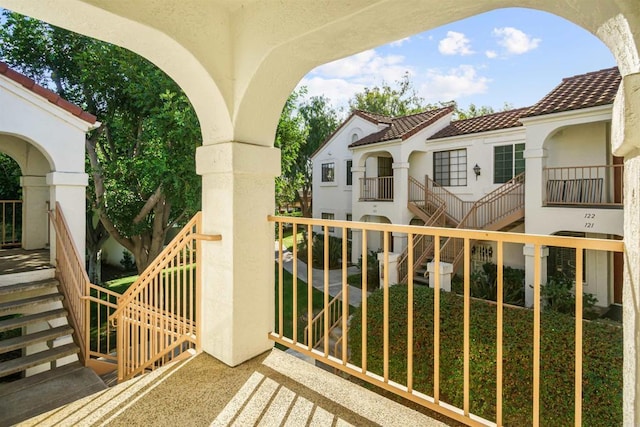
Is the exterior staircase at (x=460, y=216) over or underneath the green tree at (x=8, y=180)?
underneath

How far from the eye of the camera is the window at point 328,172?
16.5 metres

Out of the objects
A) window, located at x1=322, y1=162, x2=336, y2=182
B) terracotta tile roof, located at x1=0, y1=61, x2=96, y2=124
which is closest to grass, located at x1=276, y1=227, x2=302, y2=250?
window, located at x1=322, y1=162, x2=336, y2=182

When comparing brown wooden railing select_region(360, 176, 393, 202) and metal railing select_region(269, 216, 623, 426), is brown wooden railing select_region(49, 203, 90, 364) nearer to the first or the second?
metal railing select_region(269, 216, 623, 426)

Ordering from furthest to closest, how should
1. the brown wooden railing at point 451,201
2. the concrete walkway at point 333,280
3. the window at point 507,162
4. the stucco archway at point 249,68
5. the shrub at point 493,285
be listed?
1. the brown wooden railing at point 451,201
2. the window at point 507,162
3. the concrete walkway at point 333,280
4. the shrub at point 493,285
5. the stucco archway at point 249,68

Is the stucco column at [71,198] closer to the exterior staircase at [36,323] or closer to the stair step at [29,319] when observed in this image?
the exterior staircase at [36,323]

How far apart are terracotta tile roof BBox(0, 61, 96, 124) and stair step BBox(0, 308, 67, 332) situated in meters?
3.33

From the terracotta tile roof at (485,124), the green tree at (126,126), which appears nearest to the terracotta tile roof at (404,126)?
the terracotta tile roof at (485,124)

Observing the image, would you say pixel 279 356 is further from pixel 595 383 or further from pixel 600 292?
pixel 600 292

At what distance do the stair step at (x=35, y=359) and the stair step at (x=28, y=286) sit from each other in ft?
3.31

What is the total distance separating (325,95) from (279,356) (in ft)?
66.7

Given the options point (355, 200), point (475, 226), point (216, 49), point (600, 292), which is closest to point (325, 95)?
point (355, 200)

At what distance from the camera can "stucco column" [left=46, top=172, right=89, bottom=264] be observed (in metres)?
5.87

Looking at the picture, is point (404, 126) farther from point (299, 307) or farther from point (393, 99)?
point (393, 99)

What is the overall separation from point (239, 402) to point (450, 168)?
38.5ft
